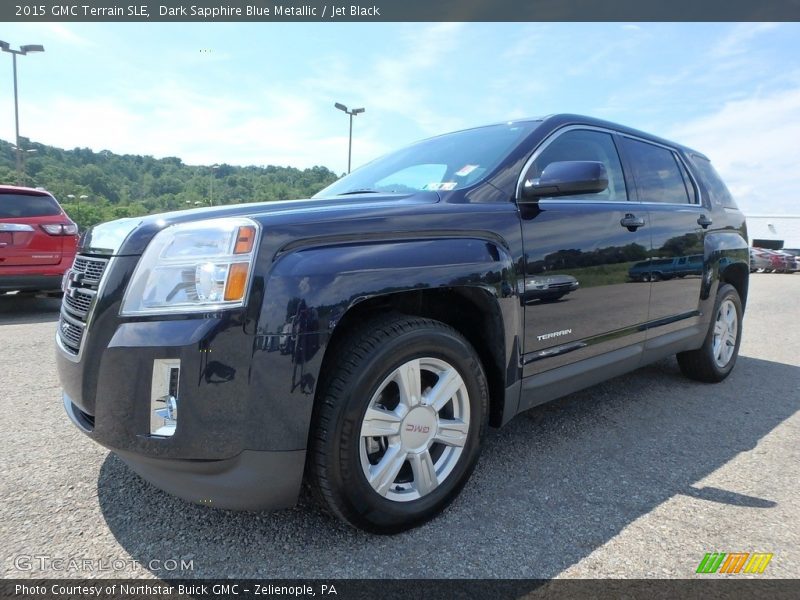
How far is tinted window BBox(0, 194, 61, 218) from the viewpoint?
20.0 ft

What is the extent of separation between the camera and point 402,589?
5.44ft

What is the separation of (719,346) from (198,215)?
402cm

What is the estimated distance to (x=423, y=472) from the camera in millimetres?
1976

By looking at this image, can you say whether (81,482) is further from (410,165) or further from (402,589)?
(410,165)

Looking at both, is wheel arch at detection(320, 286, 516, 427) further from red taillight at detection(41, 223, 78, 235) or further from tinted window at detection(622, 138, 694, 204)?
red taillight at detection(41, 223, 78, 235)

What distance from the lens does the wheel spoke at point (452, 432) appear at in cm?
203

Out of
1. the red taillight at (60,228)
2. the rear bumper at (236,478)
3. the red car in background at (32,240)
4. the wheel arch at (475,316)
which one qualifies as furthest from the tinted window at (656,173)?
the red taillight at (60,228)

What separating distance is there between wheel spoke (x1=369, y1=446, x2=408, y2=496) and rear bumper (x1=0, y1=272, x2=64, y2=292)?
605 centimetres

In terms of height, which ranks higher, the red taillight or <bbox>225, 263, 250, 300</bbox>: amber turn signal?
the red taillight

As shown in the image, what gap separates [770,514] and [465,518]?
4.24ft

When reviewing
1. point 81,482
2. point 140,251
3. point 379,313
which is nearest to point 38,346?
point 81,482

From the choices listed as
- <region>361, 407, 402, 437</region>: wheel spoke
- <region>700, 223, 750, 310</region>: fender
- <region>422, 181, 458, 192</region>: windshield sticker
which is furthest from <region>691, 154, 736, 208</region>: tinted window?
<region>361, 407, 402, 437</region>: wheel spoke

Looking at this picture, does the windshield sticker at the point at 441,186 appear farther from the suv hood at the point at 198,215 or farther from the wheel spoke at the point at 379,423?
the wheel spoke at the point at 379,423

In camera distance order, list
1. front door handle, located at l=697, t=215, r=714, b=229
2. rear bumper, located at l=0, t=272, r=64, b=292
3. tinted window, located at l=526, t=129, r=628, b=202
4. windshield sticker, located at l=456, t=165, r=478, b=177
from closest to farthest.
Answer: windshield sticker, located at l=456, t=165, r=478, b=177
tinted window, located at l=526, t=129, r=628, b=202
front door handle, located at l=697, t=215, r=714, b=229
rear bumper, located at l=0, t=272, r=64, b=292
